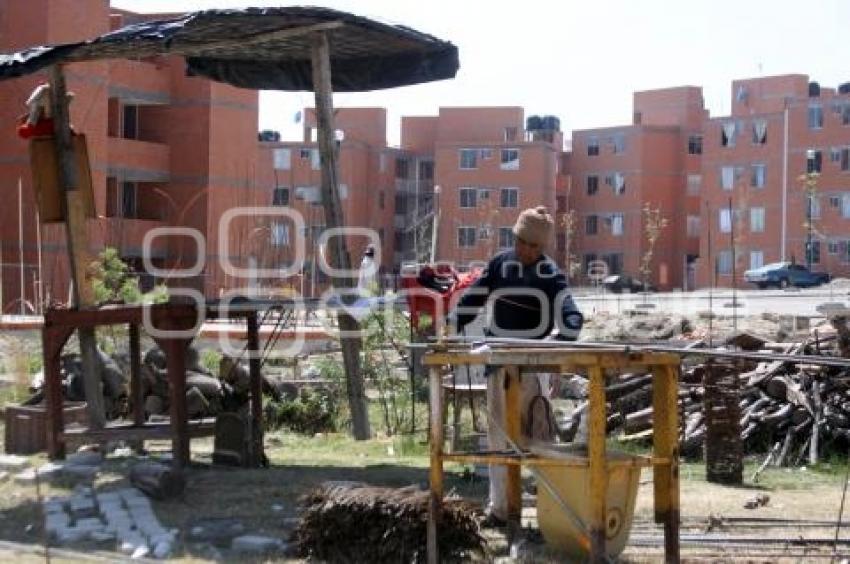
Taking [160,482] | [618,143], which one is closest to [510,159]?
[618,143]

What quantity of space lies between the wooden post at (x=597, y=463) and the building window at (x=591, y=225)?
75028 millimetres

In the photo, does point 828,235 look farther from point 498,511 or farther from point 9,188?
point 498,511

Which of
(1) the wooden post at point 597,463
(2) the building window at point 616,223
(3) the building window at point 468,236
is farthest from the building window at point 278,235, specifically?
(2) the building window at point 616,223

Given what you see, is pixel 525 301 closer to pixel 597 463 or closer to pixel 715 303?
pixel 597 463

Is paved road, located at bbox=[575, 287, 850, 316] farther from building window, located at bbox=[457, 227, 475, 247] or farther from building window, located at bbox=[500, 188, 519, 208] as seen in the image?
building window, located at bbox=[500, 188, 519, 208]

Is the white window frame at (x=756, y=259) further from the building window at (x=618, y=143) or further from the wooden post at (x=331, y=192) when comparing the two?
the wooden post at (x=331, y=192)

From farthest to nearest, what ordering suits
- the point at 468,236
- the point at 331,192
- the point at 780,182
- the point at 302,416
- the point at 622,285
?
the point at 468,236 → the point at 780,182 → the point at 622,285 → the point at 302,416 → the point at 331,192

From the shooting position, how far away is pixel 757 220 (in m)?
72.6

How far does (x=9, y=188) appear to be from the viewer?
33.2 metres

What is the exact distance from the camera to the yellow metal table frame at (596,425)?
5.75 metres

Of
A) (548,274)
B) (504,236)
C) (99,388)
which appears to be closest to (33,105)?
(99,388)

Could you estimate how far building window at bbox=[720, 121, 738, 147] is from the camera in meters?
74.2

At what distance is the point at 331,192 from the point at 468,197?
65.8 m

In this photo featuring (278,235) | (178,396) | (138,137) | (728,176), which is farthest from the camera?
(728,176)
